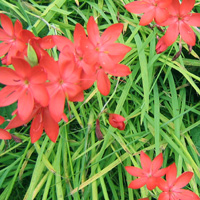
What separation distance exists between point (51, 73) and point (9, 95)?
0.33 feet

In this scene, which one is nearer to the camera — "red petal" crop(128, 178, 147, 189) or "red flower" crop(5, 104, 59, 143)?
"red flower" crop(5, 104, 59, 143)

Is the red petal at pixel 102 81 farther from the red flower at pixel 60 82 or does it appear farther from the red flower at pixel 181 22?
the red flower at pixel 181 22

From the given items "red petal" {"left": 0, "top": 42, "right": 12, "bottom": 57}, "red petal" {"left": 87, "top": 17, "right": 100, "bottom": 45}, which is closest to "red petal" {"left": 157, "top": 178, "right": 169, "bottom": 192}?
"red petal" {"left": 87, "top": 17, "right": 100, "bottom": 45}

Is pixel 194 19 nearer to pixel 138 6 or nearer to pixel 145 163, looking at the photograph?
pixel 138 6

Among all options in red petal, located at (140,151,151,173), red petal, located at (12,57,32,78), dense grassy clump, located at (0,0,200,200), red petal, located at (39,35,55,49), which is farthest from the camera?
dense grassy clump, located at (0,0,200,200)

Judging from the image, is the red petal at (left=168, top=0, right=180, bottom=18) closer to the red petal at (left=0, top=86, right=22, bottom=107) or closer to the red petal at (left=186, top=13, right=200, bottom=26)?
the red petal at (left=186, top=13, right=200, bottom=26)

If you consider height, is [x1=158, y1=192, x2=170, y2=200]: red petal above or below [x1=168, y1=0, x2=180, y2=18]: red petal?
below

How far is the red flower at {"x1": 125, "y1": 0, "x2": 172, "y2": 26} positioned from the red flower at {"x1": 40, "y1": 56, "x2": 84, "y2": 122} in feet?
0.94

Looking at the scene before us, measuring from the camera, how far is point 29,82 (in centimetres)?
58

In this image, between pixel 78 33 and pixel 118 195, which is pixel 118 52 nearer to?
pixel 78 33

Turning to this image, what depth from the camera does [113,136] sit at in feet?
3.52

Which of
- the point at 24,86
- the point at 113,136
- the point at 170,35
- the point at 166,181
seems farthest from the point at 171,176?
the point at 24,86

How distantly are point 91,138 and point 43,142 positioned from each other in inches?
7.1

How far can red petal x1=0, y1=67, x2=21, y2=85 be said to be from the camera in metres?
0.59
